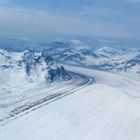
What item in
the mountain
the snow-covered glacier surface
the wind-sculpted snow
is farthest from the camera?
the mountain

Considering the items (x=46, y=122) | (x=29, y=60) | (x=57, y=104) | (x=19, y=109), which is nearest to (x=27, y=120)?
(x=46, y=122)

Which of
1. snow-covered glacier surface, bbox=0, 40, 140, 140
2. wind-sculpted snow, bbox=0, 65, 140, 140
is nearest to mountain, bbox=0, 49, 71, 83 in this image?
snow-covered glacier surface, bbox=0, 40, 140, 140

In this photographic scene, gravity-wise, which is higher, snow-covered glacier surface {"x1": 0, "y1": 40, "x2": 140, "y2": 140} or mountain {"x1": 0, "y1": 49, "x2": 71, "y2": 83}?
mountain {"x1": 0, "y1": 49, "x2": 71, "y2": 83}

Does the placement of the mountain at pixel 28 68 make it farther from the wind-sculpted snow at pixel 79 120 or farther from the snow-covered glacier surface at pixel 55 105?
the wind-sculpted snow at pixel 79 120

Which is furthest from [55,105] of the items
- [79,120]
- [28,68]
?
[28,68]

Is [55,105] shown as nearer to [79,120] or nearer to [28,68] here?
[79,120]

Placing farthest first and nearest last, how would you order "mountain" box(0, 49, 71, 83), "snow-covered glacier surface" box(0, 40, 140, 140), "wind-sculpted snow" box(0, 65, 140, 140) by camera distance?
"mountain" box(0, 49, 71, 83) < "snow-covered glacier surface" box(0, 40, 140, 140) < "wind-sculpted snow" box(0, 65, 140, 140)

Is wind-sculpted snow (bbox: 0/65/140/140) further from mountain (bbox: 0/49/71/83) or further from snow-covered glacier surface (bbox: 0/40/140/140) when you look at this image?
mountain (bbox: 0/49/71/83)

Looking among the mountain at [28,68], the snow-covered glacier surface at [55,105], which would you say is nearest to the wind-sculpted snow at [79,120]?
the snow-covered glacier surface at [55,105]
